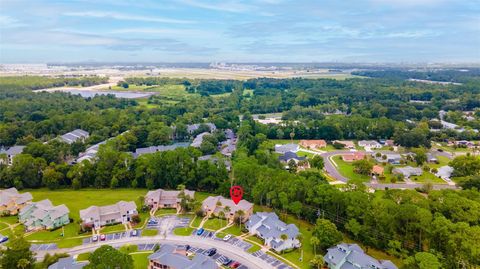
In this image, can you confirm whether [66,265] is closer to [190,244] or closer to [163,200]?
[190,244]

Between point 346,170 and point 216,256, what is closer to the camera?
point 216,256

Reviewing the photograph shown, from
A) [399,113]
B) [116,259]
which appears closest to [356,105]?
[399,113]

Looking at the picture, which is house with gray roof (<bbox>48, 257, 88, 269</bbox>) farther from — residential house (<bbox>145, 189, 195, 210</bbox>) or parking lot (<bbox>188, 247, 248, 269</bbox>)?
residential house (<bbox>145, 189, 195, 210</bbox>)

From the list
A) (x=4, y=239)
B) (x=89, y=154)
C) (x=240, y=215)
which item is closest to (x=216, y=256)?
(x=240, y=215)

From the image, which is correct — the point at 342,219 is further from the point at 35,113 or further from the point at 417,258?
the point at 35,113

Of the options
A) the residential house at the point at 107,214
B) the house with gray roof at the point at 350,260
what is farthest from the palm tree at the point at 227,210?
the house with gray roof at the point at 350,260

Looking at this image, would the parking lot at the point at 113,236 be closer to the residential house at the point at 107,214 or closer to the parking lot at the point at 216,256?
the residential house at the point at 107,214
